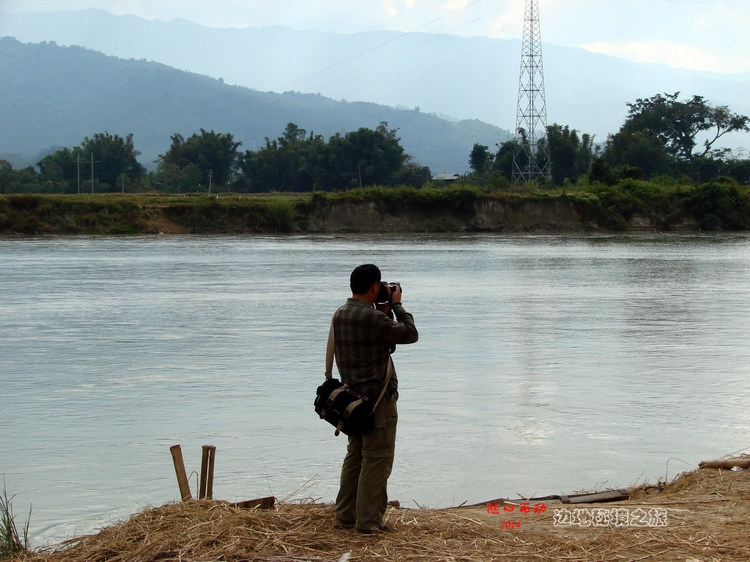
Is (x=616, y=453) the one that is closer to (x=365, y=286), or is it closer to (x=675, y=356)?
(x=365, y=286)

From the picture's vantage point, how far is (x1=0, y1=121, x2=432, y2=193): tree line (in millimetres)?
97500

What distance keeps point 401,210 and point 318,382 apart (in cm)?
5987

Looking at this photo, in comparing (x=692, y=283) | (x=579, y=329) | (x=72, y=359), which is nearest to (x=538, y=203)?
(x=692, y=283)

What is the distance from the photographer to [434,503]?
7133 mm

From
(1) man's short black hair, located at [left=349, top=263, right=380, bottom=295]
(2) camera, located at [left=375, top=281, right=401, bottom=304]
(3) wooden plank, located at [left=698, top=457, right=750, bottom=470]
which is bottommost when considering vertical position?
(3) wooden plank, located at [left=698, top=457, right=750, bottom=470]

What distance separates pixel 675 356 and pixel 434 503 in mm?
7871

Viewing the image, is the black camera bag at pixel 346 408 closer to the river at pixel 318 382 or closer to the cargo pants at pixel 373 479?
the cargo pants at pixel 373 479

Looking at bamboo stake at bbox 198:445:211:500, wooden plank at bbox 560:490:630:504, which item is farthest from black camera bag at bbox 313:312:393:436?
wooden plank at bbox 560:490:630:504

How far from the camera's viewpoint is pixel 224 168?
110875 millimetres

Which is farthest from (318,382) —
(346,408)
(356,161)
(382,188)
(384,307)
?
(356,161)

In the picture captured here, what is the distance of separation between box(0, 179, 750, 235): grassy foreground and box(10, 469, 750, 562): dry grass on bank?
5855 centimetres

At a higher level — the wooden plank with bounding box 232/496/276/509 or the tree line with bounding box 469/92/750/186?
the tree line with bounding box 469/92/750/186

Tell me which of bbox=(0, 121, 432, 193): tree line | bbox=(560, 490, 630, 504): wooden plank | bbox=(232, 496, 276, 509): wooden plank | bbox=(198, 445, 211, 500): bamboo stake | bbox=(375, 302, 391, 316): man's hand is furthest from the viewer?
bbox=(0, 121, 432, 193): tree line

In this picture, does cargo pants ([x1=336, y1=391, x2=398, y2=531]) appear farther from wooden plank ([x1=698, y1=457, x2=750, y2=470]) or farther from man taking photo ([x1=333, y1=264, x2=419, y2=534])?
wooden plank ([x1=698, y1=457, x2=750, y2=470])
